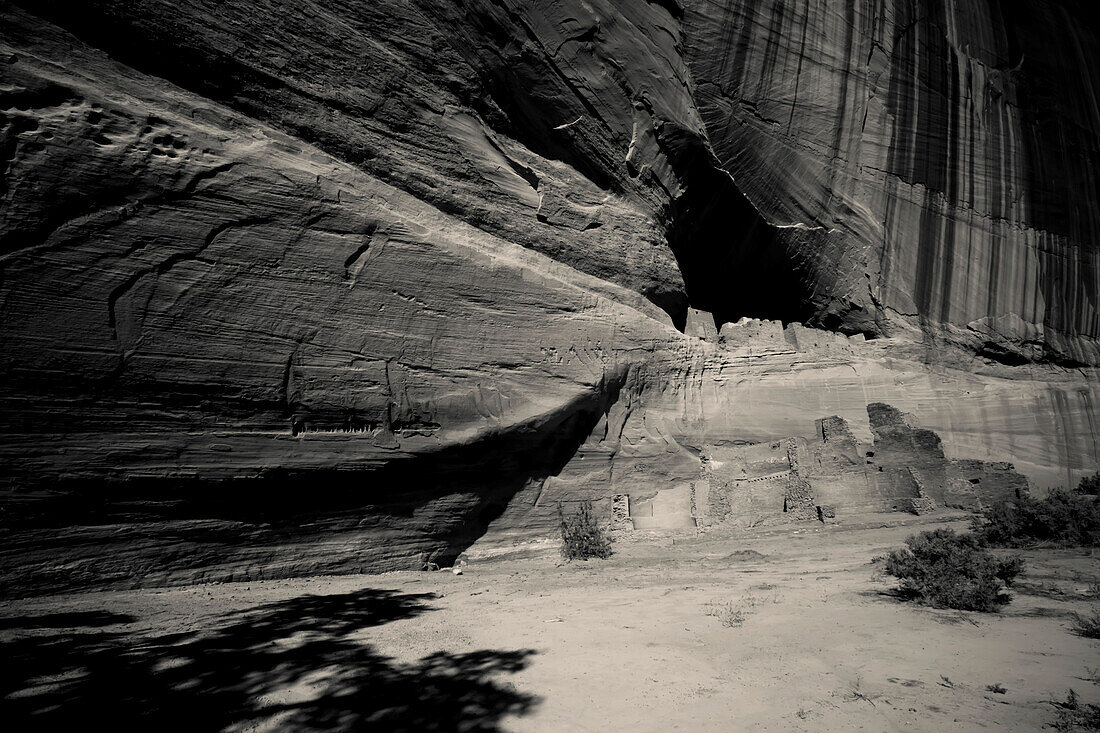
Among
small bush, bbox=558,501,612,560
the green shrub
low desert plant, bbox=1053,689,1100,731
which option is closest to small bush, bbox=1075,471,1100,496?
the green shrub

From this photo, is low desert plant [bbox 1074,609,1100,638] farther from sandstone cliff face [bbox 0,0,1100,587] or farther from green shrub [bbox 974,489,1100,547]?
sandstone cliff face [bbox 0,0,1100,587]

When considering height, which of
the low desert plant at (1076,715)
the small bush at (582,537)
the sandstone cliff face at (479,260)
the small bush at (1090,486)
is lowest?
the small bush at (582,537)

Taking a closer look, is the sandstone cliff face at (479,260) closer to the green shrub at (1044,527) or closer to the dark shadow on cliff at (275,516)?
the dark shadow on cliff at (275,516)

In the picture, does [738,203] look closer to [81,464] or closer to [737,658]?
[737,658]

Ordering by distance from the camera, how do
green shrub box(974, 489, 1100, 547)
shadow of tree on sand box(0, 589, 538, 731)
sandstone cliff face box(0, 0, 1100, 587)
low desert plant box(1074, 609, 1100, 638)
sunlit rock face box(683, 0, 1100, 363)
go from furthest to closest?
sunlit rock face box(683, 0, 1100, 363)
green shrub box(974, 489, 1100, 547)
sandstone cliff face box(0, 0, 1100, 587)
low desert plant box(1074, 609, 1100, 638)
shadow of tree on sand box(0, 589, 538, 731)

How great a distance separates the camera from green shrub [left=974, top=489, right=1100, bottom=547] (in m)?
7.57

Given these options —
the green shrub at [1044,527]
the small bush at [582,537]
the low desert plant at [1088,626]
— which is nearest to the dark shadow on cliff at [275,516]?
the small bush at [582,537]

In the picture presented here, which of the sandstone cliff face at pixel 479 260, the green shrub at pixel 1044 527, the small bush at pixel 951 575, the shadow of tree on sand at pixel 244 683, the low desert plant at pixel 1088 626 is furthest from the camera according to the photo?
the green shrub at pixel 1044 527

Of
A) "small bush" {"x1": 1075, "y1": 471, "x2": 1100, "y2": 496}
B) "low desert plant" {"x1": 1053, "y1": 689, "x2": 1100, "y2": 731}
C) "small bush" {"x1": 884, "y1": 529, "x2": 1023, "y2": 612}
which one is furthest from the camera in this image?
"small bush" {"x1": 1075, "y1": 471, "x2": 1100, "y2": 496}

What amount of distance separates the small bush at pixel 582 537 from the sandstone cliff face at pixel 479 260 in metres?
0.46

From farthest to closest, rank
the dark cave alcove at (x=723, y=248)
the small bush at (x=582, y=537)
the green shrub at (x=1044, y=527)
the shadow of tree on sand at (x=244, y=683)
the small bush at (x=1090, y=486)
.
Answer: the dark cave alcove at (x=723, y=248)
the small bush at (x=1090, y=486)
the small bush at (x=582, y=537)
the green shrub at (x=1044, y=527)
the shadow of tree on sand at (x=244, y=683)

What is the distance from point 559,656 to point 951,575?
13.1ft

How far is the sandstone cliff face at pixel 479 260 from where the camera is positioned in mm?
6074

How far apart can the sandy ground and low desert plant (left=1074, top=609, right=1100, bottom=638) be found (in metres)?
0.11
